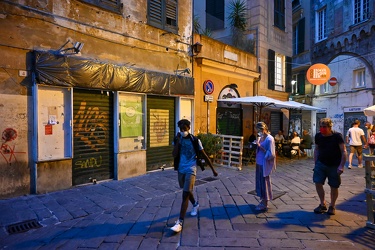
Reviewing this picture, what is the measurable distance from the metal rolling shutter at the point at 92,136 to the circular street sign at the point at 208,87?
411cm

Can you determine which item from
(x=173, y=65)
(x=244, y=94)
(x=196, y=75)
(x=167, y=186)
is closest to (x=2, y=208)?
(x=167, y=186)

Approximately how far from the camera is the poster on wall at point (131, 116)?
7.63 m

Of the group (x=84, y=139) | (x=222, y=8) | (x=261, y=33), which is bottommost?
(x=84, y=139)

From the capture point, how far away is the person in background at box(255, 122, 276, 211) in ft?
15.9

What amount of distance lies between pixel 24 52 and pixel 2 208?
10.6ft

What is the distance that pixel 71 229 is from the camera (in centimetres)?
421

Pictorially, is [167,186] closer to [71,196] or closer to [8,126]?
[71,196]

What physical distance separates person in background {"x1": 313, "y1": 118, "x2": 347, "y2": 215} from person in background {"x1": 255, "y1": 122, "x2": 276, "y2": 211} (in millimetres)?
829

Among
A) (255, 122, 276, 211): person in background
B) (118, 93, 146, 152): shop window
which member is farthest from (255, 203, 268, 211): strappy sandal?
(118, 93, 146, 152): shop window

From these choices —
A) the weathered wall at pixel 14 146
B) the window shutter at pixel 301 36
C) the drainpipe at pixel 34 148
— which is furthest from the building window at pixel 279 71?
the weathered wall at pixel 14 146

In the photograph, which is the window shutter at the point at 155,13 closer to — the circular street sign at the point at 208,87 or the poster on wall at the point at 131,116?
the poster on wall at the point at 131,116

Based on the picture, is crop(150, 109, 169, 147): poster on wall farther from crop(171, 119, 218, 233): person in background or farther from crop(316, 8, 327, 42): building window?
crop(316, 8, 327, 42): building window

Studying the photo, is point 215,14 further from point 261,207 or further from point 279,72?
point 261,207

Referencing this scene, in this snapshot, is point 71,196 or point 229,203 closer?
point 229,203
